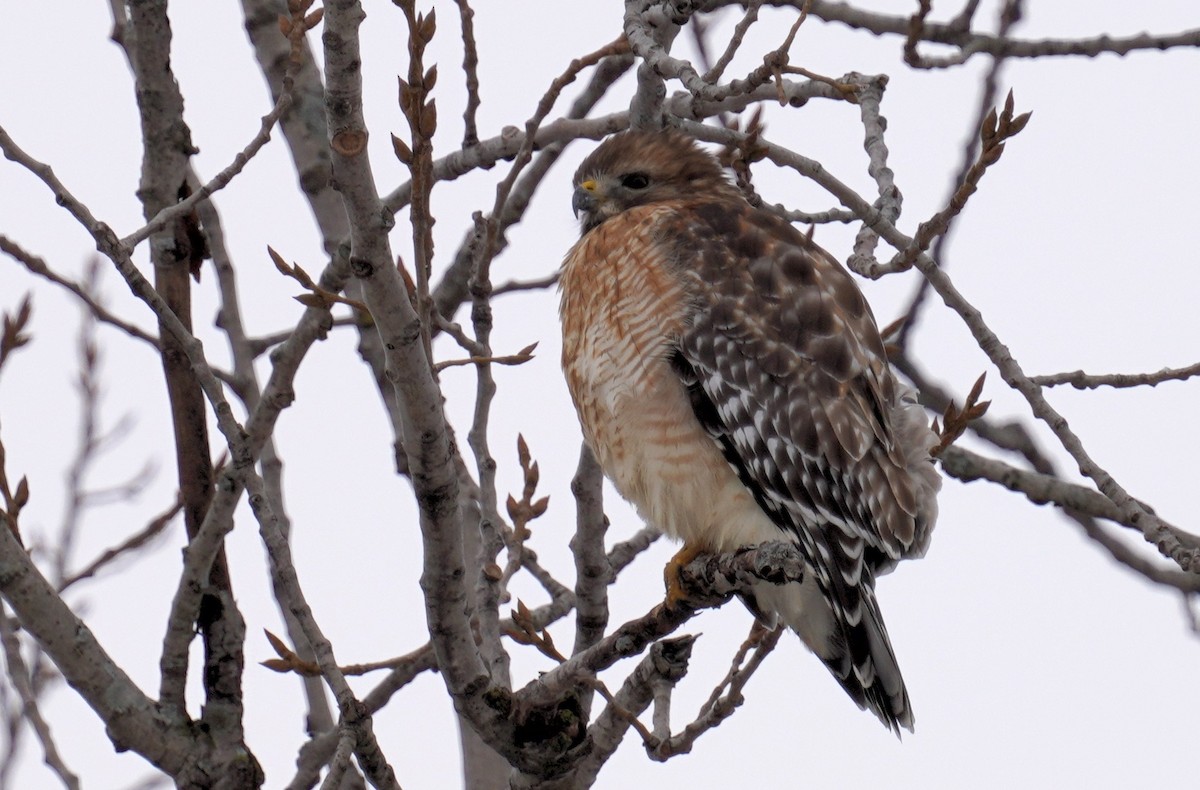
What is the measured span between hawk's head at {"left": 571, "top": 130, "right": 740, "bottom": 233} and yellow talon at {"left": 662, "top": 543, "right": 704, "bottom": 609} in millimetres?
1382

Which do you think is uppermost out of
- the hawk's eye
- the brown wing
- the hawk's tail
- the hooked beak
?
the hawk's eye

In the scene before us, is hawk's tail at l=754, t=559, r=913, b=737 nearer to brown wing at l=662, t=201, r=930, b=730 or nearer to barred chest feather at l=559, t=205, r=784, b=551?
brown wing at l=662, t=201, r=930, b=730

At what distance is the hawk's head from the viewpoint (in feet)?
16.9

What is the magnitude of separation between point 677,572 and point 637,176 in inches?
67.1

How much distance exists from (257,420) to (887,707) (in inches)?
71.1

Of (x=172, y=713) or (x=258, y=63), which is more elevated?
(x=258, y=63)

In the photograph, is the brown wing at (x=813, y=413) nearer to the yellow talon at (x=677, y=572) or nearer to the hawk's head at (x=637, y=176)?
the yellow talon at (x=677, y=572)

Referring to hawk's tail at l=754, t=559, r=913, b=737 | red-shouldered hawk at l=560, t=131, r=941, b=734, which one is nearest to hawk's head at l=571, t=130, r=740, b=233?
red-shouldered hawk at l=560, t=131, r=941, b=734

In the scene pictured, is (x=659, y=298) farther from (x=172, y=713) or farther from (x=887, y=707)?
(x=172, y=713)

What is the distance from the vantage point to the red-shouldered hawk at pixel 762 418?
13.4ft

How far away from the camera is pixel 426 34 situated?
2.93 meters

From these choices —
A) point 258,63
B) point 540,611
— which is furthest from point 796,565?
point 258,63

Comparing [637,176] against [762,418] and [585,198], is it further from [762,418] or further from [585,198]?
[762,418]

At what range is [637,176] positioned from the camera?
521 cm
